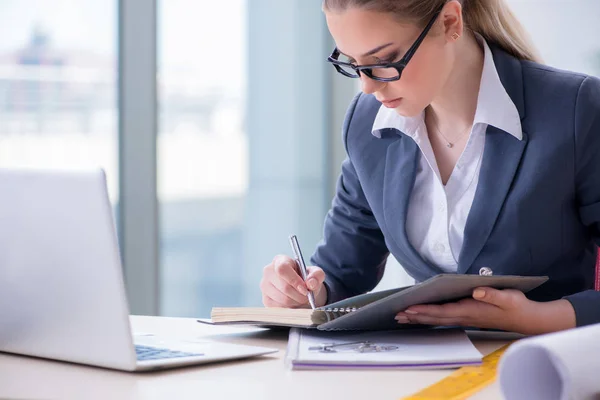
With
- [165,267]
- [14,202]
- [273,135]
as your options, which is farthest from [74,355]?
[273,135]

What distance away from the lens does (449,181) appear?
1688 millimetres

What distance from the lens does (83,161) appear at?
293cm

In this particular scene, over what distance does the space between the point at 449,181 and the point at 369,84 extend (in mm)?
283

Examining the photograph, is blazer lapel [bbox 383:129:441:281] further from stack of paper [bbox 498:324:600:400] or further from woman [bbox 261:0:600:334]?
stack of paper [bbox 498:324:600:400]

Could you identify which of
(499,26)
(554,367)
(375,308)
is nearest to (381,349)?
(375,308)

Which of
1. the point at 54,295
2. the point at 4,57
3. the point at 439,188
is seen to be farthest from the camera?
the point at 4,57

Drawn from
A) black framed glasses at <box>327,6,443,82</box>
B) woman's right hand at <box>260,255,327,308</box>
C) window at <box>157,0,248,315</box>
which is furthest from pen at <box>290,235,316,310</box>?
window at <box>157,0,248,315</box>

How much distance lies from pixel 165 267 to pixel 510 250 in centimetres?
186

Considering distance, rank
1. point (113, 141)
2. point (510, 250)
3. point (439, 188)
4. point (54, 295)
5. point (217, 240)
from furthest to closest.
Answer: point (217, 240) → point (113, 141) → point (439, 188) → point (510, 250) → point (54, 295)

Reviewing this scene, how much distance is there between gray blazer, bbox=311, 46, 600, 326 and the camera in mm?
1551

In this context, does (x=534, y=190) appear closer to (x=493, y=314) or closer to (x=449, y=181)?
(x=449, y=181)

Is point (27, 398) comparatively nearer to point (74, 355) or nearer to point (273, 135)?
point (74, 355)

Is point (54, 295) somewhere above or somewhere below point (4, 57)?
below

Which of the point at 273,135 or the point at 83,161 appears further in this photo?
the point at 273,135
